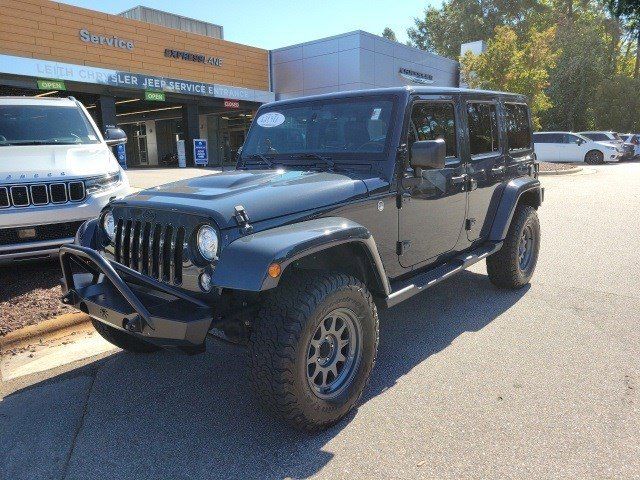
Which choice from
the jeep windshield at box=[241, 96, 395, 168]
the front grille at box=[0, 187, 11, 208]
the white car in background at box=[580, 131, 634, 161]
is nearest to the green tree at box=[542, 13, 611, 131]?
the white car in background at box=[580, 131, 634, 161]

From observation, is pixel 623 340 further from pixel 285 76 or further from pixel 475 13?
pixel 475 13

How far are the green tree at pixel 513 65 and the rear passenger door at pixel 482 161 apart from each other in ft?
67.2

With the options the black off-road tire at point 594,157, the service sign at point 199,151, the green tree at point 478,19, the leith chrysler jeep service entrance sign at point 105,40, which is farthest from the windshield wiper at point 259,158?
the green tree at point 478,19

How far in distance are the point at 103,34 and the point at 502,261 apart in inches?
740

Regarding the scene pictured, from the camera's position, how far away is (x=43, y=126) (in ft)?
19.8

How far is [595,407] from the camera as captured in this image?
9.41 ft

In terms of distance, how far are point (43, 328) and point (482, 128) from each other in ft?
13.8

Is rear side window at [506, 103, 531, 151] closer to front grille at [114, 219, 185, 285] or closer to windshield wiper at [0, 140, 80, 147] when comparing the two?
front grille at [114, 219, 185, 285]

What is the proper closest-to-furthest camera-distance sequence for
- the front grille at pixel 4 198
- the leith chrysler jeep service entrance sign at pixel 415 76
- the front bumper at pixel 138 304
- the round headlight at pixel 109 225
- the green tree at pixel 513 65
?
the front bumper at pixel 138 304, the round headlight at pixel 109 225, the front grille at pixel 4 198, the green tree at pixel 513 65, the leith chrysler jeep service entrance sign at pixel 415 76

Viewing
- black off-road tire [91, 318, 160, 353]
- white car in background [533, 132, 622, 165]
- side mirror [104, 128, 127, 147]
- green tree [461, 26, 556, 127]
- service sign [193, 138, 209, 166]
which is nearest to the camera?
black off-road tire [91, 318, 160, 353]

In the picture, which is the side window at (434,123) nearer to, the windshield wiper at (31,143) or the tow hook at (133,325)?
the tow hook at (133,325)

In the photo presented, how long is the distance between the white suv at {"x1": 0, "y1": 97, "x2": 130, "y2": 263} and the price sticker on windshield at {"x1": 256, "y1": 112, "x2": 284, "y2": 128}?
2122 millimetres

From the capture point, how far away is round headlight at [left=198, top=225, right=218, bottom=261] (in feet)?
8.13

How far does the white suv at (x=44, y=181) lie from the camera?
4695 millimetres
